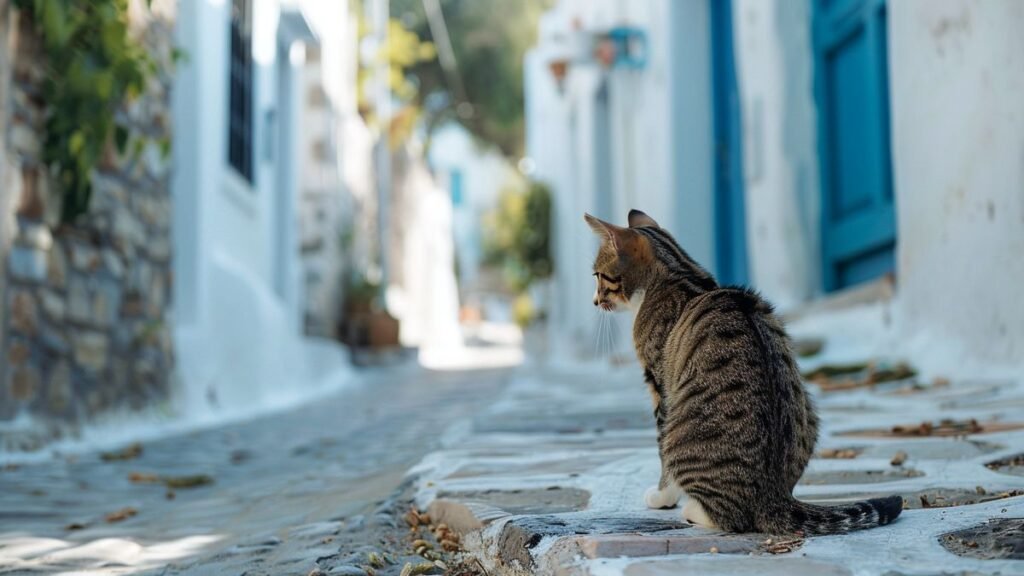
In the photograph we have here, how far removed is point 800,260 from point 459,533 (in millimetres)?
3374

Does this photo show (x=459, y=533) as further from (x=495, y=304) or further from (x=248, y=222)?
(x=495, y=304)

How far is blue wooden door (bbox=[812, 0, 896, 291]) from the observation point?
455cm

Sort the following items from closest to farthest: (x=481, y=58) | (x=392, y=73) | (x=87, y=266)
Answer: (x=87, y=266)
(x=392, y=73)
(x=481, y=58)

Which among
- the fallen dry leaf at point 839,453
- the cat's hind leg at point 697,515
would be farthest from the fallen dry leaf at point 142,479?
the cat's hind leg at point 697,515

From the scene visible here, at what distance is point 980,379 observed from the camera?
3404mm

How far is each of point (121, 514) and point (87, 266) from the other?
192 centimetres

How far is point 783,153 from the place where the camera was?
513 centimetres

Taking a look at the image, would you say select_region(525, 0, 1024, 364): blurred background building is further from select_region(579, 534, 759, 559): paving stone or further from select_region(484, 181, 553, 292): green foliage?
select_region(484, 181, 553, 292): green foliage

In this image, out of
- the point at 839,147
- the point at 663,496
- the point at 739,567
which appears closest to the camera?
the point at 739,567

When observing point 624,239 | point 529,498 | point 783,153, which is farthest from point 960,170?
point 529,498

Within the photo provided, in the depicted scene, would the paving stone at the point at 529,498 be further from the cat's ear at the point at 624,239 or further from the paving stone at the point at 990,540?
the paving stone at the point at 990,540

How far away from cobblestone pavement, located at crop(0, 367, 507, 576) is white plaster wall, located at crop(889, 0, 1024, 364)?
185 cm

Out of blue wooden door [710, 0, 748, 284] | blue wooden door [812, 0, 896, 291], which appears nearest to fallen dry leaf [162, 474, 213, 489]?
blue wooden door [812, 0, 896, 291]

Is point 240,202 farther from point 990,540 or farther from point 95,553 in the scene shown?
point 990,540
